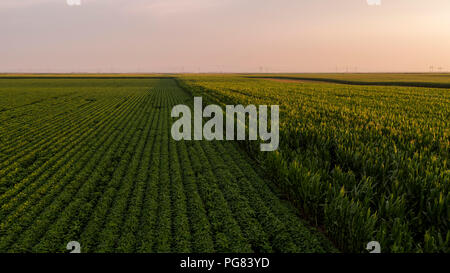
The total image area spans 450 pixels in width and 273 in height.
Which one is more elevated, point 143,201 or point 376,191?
point 376,191

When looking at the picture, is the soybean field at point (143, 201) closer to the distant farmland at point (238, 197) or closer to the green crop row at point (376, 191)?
the distant farmland at point (238, 197)

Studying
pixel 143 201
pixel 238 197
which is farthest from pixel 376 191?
pixel 143 201

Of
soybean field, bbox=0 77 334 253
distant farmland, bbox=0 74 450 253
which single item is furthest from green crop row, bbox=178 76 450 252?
soybean field, bbox=0 77 334 253

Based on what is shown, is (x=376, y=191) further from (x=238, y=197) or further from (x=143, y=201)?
(x=143, y=201)

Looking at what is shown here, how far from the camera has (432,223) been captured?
367 centimetres

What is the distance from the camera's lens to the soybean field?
419 centimetres

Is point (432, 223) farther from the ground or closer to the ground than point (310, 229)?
farther from the ground

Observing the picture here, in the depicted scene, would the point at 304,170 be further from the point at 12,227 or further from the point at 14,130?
the point at 14,130

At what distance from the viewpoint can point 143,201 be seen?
5582 millimetres

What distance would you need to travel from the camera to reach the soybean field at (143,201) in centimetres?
419

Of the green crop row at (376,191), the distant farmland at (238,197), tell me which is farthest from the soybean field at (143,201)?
the green crop row at (376,191)

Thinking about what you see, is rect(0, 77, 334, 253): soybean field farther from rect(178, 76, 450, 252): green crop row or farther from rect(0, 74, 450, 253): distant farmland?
rect(178, 76, 450, 252): green crop row
